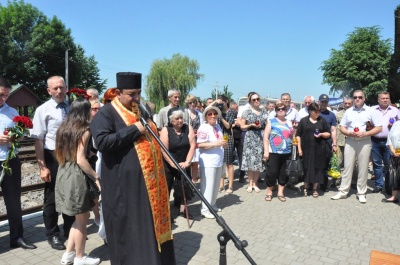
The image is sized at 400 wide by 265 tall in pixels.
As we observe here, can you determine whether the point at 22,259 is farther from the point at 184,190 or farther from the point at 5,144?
the point at 184,190

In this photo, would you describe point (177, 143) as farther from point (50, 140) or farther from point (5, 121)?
point (5, 121)

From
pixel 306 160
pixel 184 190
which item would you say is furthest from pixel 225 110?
pixel 184 190

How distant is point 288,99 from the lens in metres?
7.95

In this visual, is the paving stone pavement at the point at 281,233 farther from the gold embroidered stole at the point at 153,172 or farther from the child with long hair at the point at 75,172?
the gold embroidered stole at the point at 153,172

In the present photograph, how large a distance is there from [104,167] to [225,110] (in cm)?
513

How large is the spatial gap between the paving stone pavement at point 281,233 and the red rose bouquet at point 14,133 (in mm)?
1145

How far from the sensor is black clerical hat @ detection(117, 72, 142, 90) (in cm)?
297

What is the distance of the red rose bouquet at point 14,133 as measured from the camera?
4012mm

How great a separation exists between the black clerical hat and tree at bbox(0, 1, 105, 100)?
32097 mm

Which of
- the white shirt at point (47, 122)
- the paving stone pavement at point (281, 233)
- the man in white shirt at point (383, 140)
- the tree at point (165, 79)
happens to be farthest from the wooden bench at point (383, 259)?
the tree at point (165, 79)

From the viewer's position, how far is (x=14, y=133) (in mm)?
4016

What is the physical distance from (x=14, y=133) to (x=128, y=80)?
1.98m

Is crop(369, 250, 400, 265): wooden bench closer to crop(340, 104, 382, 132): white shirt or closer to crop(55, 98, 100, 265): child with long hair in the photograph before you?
crop(55, 98, 100, 265): child with long hair

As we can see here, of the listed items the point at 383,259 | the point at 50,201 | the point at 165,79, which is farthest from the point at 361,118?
the point at 165,79
